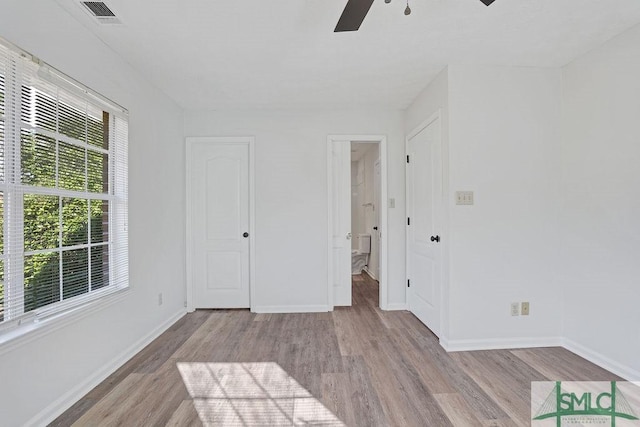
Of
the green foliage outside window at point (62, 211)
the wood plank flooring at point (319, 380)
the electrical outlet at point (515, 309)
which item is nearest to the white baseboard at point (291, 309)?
the wood plank flooring at point (319, 380)

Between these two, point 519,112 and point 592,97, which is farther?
point 519,112

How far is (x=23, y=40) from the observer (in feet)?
5.44

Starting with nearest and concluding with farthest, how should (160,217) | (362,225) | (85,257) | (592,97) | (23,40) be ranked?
1. (23,40)
2. (85,257)
3. (592,97)
4. (160,217)
5. (362,225)

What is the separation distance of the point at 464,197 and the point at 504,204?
37cm

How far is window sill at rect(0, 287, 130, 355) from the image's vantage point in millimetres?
1536

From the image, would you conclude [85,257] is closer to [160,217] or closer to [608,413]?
[160,217]

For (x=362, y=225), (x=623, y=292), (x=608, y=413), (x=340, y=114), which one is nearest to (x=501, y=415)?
(x=608, y=413)

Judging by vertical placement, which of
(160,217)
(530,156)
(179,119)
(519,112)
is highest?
(179,119)

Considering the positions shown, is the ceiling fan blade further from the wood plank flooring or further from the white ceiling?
the wood plank flooring

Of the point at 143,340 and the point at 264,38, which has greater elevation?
the point at 264,38

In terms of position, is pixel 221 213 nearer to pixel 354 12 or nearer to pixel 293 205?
pixel 293 205

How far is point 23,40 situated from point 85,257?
51.9 inches

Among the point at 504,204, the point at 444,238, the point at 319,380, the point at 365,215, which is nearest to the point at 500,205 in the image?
the point at 504,204

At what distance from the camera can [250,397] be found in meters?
2.00
